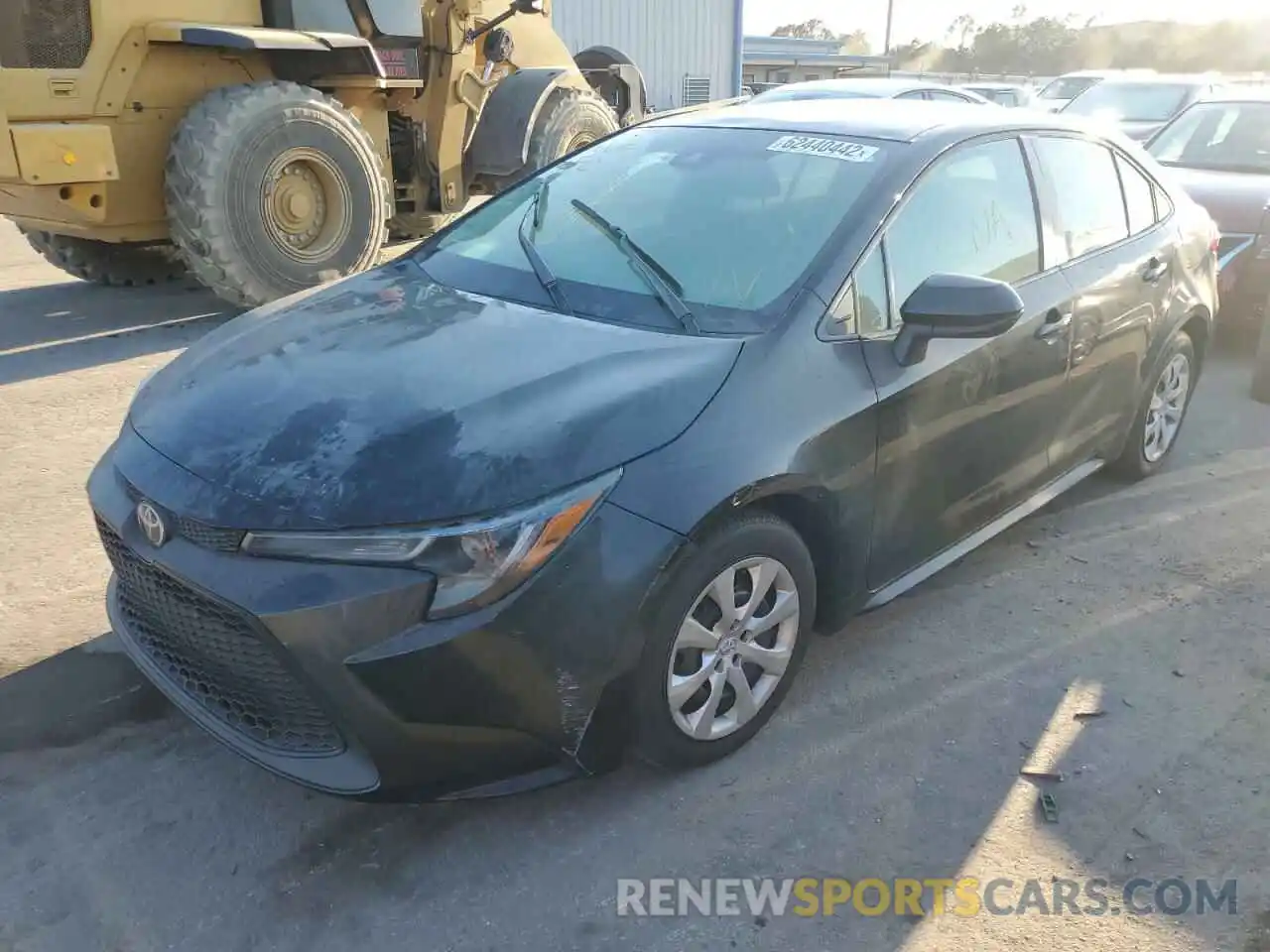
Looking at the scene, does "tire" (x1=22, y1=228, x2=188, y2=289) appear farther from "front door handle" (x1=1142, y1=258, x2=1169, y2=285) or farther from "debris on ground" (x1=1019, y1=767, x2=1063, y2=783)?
"debris on ground" (x1=1019, y1=767, x2=1063, y2=783)

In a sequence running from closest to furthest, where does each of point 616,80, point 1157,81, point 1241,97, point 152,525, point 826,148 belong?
1. point 152,525
2. point 826,148
3. point 1241,97
4. point 616,80
5. point 1157,81

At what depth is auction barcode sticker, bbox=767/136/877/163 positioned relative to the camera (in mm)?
3309

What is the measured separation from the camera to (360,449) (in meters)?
2.42

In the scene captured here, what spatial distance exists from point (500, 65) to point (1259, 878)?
8.09m

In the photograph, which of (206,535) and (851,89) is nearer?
(206,535)

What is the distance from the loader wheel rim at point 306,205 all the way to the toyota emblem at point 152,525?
4.89m

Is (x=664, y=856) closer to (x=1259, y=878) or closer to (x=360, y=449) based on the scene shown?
(x=360, y=449)

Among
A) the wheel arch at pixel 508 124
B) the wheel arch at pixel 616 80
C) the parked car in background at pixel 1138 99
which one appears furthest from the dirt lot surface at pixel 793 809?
the parked car in background at pixel 1138 99

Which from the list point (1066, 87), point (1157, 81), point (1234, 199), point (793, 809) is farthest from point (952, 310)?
point (1066, 87)

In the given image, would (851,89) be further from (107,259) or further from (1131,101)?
(107,259)

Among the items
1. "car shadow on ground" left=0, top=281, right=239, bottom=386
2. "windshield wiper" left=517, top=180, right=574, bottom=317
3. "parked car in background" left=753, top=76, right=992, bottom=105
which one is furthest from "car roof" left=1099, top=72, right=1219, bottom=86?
"windshield wiper" left=517, top=180, right=574, bottom=317

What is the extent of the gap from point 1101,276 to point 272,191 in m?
5.20

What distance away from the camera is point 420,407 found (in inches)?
100

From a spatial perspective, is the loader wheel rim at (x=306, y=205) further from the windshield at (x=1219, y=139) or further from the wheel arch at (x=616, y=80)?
the windshield at (x=1219, y=139)
